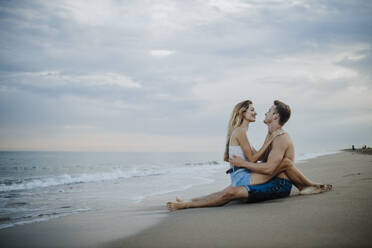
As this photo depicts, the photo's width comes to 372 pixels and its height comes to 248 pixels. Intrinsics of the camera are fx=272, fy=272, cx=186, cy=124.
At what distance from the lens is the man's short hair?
5102mm

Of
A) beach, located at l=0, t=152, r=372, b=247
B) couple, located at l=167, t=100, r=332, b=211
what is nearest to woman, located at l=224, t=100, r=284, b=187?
couple, located at l=167, t=100, r=332, b=211

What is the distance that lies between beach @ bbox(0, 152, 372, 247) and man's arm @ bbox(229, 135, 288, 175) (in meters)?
0.58

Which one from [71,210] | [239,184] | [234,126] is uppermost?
[234,126]

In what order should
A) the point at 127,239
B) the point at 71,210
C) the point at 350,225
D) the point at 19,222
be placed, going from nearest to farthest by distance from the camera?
the point at 350,225 → the point at 127,239 → the point at 19,222 → the point at 71,210

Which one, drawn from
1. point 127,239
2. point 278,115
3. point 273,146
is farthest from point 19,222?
point 278,115

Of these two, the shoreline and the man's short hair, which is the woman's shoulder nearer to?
the man's short hair

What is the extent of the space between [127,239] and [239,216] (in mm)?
1626

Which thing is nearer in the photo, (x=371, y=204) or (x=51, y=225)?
(x=371, y=204)

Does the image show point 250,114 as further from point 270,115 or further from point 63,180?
point 63,180

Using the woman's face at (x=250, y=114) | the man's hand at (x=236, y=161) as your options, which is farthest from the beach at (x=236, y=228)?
the woman's face at (x=250, y=114)

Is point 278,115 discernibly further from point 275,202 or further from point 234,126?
point 275,202

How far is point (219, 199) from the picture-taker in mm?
5078

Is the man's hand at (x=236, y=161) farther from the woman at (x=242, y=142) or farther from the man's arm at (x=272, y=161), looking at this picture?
the woman at (x=242, y=142)

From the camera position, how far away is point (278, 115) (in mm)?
5137
